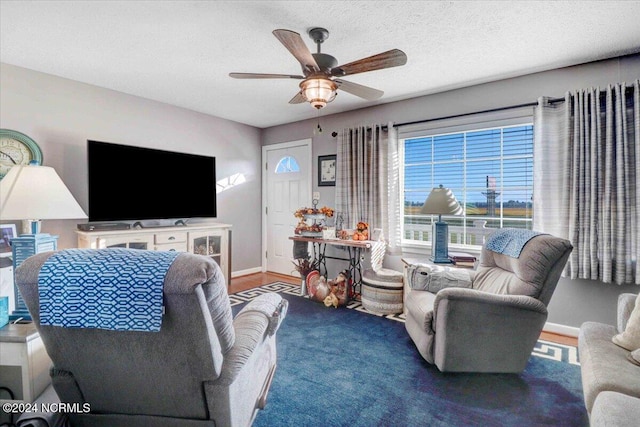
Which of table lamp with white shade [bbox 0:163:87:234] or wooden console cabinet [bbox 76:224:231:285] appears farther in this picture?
→ wooden console cabinet [bbox 76:224:231:285]

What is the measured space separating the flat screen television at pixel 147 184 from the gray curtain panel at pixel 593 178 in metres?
3.82

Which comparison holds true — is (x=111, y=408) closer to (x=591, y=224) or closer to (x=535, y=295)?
(x=535, y=295)

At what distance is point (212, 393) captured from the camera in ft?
3.84

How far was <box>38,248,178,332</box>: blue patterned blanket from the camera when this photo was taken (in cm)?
98

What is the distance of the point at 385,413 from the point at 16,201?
225 cm

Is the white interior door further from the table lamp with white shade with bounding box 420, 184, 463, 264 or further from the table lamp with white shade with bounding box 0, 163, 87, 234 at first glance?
the table lamp with white shade with bounding box 0, 163, 87, 234

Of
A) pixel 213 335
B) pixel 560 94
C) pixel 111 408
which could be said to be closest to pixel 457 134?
pixel 560 94

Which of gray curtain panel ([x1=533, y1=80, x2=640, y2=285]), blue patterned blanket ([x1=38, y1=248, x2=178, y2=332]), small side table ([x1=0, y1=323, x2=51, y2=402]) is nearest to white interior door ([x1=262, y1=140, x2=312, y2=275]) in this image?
gray curtain panel ([x1=533, y1=80, x2=640, y2=285])

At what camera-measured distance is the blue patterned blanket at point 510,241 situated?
219 cm

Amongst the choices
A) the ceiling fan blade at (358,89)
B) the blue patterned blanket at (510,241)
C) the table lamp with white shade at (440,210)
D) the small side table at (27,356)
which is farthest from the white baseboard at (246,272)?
the blue patterned blanket at (510,241)

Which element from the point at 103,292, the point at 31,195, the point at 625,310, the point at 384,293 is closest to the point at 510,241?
the point at 625,310

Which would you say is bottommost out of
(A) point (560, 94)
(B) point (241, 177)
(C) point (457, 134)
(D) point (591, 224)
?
(D) point (591, 224)

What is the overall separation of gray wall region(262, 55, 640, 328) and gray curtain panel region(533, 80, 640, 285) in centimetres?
14

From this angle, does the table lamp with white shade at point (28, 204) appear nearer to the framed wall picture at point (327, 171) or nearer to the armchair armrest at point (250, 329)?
the armchair armrest at point (250, 329)
